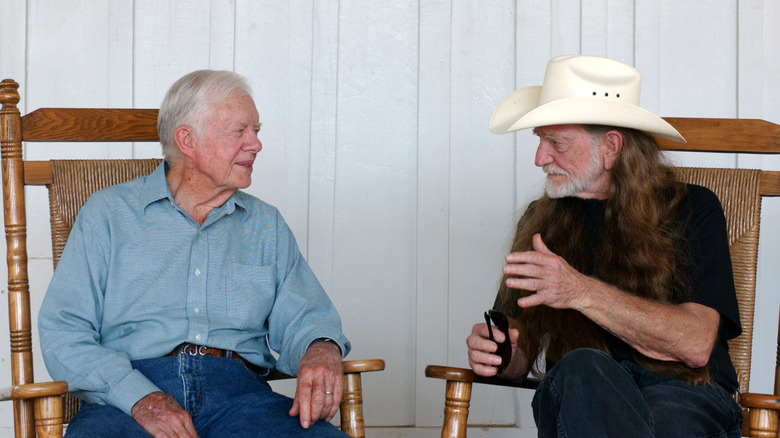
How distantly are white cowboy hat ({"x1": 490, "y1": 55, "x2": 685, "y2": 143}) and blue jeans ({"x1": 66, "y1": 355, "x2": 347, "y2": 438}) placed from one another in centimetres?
88

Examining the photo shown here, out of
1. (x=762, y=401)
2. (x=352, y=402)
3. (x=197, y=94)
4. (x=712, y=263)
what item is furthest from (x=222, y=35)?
(x=762, y=401)

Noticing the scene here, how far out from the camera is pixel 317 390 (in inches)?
74.9

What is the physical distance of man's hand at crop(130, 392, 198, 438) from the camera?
1812mm

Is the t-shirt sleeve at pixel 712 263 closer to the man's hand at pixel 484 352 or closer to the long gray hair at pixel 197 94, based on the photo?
the man's hand at pixel 484 352

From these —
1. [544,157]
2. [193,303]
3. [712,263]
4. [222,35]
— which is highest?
[222,35]

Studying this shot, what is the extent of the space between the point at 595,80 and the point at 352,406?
3.25ft

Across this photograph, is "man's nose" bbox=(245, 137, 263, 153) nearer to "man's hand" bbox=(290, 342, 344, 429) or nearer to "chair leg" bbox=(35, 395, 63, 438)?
"man's hand" bbox=(290, 342, 344, 429)

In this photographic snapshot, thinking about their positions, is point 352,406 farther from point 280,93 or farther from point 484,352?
point 280,93

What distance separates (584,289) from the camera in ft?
6.02

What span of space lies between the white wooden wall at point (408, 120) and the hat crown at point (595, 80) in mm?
869

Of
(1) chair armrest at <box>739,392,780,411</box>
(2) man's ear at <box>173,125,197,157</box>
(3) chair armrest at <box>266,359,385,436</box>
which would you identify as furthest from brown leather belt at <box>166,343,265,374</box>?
(1) chair armrest at <box>739,392,780,411</box>

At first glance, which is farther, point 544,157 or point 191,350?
point 544,157

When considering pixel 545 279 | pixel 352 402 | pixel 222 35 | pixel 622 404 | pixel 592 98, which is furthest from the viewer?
pixel 222 35

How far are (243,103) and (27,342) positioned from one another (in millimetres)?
789
